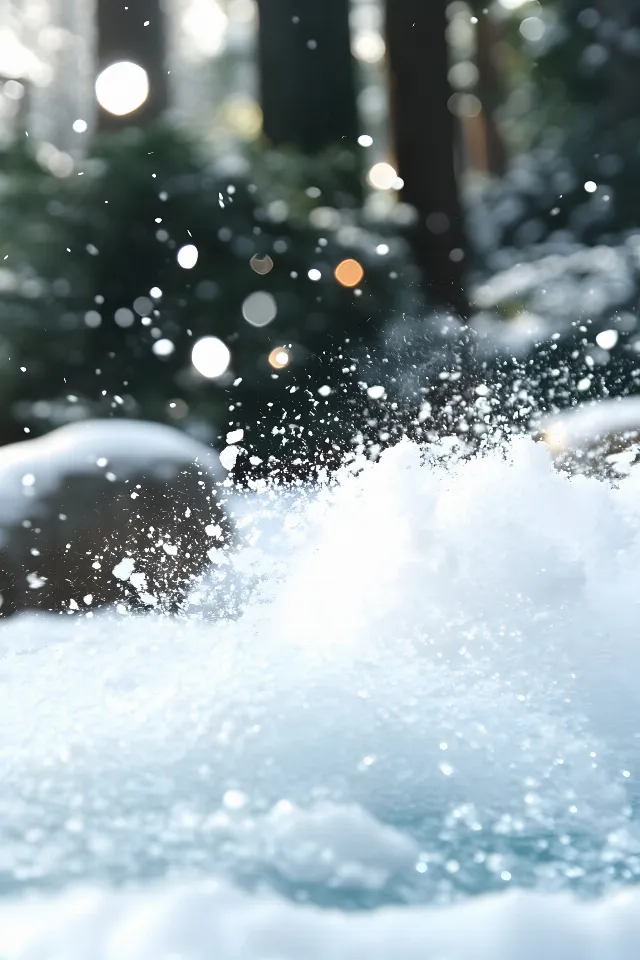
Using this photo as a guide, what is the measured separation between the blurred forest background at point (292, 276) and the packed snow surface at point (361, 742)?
68.7 inches

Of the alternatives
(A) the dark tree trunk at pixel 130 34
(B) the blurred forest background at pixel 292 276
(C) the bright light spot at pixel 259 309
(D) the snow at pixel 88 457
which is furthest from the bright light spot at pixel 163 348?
(A) the dark tree trunk at pixel 130 34

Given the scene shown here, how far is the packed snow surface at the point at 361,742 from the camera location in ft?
6.48

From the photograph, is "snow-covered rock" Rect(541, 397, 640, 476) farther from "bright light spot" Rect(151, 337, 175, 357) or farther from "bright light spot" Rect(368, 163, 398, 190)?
"bright light spot" Rect(368, 163, 398, 190)

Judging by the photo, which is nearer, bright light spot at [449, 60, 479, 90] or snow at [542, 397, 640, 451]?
snow at [542, 397, 640, 451]

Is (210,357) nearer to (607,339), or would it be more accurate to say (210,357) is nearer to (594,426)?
(594,426)

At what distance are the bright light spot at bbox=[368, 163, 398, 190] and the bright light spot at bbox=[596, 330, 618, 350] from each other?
186 centimetres

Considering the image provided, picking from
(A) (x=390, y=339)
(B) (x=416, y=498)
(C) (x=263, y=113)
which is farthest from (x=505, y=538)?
(C) (x=263, y=113)

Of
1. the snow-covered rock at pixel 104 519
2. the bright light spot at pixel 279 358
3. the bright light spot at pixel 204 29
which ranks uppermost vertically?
the bright light spot at pixel 204 29

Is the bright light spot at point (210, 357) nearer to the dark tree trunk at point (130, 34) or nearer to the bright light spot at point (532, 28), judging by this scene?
the dark tree trunk at point (130, 34)

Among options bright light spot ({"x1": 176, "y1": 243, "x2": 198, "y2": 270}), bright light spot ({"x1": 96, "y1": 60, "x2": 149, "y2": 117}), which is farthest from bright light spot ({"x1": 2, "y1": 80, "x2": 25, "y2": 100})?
bright light spot ({"x1": 176, "y1": 243, "x2": 198, "y2": 270})

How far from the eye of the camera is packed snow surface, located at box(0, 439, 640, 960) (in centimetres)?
197

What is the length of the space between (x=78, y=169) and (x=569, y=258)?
399cm

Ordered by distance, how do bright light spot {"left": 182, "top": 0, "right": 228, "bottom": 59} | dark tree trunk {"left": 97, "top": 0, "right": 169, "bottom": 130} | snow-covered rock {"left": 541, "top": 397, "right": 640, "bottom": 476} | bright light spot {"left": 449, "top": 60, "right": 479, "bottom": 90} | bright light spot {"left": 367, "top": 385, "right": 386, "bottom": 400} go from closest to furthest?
snow-covered rock {"left": 541, "top": 397, "right": 640, "bottom": 476} → bright light spot {"left": 367, "top": 385, "right": 386, "bottom": 400} → dark tree trunk {"left": 97, "top": 0, "right": 169, "bottom": 130} → bright light spot {"left": 449, "top": 60, "right": 479, "bottom": 90} → bright light spot {"left": 182, "top": 0, "right": 228, "bottom": 59}

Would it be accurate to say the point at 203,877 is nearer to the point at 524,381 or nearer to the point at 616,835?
the point at 616,835
